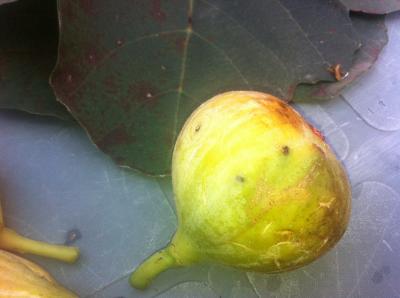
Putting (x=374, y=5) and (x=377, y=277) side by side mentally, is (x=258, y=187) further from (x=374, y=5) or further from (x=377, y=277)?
(x=374, y=5)

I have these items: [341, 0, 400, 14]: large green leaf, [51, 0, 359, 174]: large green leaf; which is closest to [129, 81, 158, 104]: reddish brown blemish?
[51, 0, 359, 174]: large green leaf

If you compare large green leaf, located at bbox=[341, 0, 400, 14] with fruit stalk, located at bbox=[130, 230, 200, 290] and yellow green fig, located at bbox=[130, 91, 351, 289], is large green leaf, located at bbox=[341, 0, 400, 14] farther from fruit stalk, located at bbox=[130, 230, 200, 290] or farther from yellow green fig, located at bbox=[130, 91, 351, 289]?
fruit stalk, located at bbox=[130, 230, 200, 290]

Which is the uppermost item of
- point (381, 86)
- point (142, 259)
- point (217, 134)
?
point (217, 134)

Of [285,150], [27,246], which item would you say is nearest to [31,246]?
[27,246]

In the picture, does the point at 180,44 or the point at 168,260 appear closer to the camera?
the point at 168,260

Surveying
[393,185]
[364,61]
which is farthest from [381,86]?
[393,185]

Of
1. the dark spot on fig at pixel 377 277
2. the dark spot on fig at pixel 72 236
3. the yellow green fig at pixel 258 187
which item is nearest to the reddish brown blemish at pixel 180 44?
the yellow green fig at pixel 258 187

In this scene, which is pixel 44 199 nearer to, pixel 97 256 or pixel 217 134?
pixel 97 256
